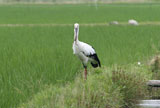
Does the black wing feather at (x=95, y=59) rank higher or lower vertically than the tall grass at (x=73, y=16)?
higher

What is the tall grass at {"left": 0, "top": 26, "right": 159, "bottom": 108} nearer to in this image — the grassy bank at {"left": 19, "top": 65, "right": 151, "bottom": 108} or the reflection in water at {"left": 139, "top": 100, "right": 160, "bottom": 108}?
the grassy bank at {"left": 19, "top": 65, "right": 151, "bottom": 108}

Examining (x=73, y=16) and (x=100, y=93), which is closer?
(x=100, y=93)

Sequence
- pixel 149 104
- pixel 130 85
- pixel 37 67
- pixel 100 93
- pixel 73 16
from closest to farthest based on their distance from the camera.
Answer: pixel 100 93, pixel 149 104, pixel 130 85, pixel 37 67, pixel 73 16

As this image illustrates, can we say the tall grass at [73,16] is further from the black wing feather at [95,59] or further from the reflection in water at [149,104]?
the reflection in water at [149,104]

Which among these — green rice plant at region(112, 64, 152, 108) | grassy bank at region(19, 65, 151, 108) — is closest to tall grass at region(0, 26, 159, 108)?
grassy bank at region(19, 65, 151, 108)

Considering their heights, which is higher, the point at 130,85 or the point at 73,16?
the point at 130,85

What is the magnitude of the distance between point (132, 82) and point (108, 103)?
0.85m

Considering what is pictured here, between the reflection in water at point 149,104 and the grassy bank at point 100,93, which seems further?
the reflection in water at point 149,104

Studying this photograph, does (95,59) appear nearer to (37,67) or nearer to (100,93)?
(37,67)

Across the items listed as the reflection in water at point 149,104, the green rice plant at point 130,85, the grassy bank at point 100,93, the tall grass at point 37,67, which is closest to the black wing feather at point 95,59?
the tall grass at point 37,67

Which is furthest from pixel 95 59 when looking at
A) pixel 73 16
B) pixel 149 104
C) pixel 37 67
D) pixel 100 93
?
pixel 73 16

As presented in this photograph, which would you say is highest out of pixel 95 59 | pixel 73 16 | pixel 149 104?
pixel 95 59

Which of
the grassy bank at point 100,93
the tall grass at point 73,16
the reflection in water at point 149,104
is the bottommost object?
the tall grass at point 73,16

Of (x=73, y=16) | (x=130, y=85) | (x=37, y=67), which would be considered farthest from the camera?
(x=73, y=16)
